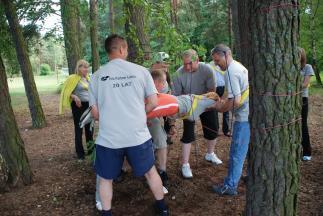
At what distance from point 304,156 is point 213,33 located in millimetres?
23470

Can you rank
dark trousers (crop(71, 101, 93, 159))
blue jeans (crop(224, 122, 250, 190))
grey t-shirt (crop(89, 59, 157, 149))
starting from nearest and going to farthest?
grey t-shirt (crop(89, 59, 157, 149)), blue jeans (crop(224, 122, 250, 190)), dark trousers (crop(71, 101, 93, 159))

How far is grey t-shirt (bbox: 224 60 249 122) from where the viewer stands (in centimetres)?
426

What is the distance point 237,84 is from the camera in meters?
4.27

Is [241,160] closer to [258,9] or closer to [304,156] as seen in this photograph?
[304,156]

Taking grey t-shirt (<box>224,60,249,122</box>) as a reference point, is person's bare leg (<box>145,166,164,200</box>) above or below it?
below

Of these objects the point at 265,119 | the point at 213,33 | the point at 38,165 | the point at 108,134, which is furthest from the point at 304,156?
the point at 213,33

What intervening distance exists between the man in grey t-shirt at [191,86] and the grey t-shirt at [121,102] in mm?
1643

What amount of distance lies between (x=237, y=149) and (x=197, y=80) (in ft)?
4.58

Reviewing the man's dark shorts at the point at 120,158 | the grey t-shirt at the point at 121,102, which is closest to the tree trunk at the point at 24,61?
the grey t-shirt at the point at 121,102

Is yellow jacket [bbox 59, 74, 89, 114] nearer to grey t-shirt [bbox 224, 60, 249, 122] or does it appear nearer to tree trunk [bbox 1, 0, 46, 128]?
grey t-shirt [bbox 224, 60, 249, 122]

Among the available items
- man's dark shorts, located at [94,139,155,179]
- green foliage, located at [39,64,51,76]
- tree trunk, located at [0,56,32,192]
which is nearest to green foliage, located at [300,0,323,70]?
tree trunk, located at [0,56,32,192]

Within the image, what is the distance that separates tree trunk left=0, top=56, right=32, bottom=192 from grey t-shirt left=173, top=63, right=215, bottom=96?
2.42 metres

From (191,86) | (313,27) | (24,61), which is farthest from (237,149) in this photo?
(313,27)

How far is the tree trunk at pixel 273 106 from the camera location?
287 cm
